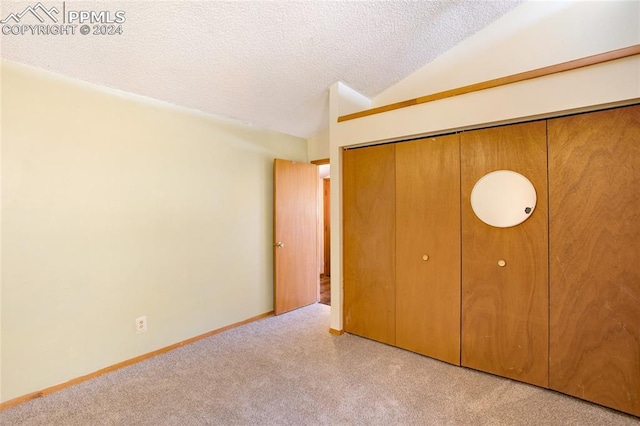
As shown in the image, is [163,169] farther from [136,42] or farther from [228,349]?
[228,349]

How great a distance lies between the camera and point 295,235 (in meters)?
3.61

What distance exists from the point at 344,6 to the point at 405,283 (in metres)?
2.21

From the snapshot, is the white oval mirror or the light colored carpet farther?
the white oval mirror

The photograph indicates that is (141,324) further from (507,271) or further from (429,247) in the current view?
(507,271)

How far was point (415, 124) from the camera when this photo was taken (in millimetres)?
2416

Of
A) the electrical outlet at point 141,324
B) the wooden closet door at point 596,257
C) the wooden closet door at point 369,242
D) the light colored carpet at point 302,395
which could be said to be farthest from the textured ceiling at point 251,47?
the light colored carpet at point 302,395

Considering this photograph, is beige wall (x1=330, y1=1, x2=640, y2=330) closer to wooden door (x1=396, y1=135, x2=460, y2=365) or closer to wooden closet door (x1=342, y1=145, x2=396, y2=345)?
wooden closet door (x1=342, y1=145, x2=396, y2=345)

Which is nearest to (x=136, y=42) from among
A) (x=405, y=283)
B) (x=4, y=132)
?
(x=4, y=132)

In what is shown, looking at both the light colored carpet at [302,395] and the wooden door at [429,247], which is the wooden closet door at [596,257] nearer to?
the light colored carpet at [302,395]

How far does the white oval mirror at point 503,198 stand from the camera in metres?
2.00

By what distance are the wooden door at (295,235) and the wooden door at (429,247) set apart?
1435 mm

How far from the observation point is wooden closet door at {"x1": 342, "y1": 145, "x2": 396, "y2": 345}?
262 centimetres

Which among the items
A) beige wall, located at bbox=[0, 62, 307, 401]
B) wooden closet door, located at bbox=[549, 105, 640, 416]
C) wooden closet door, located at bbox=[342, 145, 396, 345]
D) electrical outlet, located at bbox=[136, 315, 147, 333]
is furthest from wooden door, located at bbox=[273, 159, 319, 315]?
wooden closet door, located at bbox=[549, 105, 640, 416]

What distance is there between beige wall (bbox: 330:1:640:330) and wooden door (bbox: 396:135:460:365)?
0.23 meters
